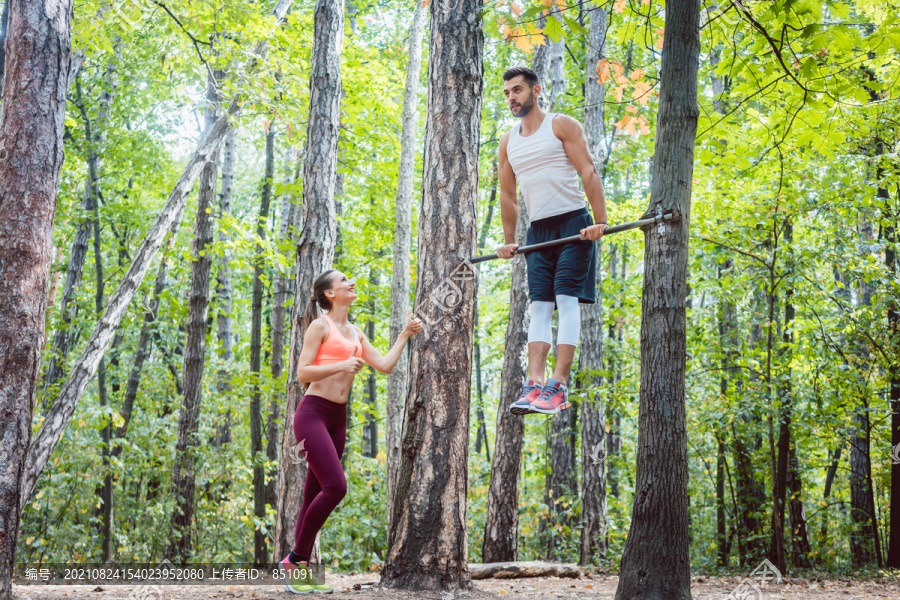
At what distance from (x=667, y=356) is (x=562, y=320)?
902 mm

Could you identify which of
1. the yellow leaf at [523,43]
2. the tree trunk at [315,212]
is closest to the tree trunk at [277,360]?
the tree trunk at [315,212]

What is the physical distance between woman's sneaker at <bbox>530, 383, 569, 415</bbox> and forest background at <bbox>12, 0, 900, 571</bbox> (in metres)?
2.15

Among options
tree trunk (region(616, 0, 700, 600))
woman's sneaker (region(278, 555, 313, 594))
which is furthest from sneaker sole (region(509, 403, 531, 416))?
woman's sneaker (region(278, 555, 313, 594))

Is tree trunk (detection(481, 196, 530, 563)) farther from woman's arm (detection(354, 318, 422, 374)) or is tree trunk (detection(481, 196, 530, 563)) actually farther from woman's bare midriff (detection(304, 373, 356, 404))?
woman's bare midriff (detection(304, 373, 356, 404))

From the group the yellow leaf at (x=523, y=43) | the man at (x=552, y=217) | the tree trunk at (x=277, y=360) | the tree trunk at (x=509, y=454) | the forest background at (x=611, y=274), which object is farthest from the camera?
the tree trunk at (x=277, y=360)

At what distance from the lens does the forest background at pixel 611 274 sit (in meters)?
5.66

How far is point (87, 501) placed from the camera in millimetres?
10430

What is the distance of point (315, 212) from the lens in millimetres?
6703

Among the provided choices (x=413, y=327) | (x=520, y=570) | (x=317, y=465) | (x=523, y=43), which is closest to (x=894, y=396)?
(x=520, y=570)

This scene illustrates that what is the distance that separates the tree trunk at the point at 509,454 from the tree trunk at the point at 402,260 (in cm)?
203

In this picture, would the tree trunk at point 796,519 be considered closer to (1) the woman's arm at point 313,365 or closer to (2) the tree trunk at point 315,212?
(2) the tree trunk at point 315,212

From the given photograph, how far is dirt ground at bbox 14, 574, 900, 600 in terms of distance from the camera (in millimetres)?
3857

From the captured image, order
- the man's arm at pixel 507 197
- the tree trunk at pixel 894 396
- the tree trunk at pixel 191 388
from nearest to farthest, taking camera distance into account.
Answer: the man's arm at pixel 507 197, the tree trunk at pixel 894 396, the tree trunk at pixel 191 388

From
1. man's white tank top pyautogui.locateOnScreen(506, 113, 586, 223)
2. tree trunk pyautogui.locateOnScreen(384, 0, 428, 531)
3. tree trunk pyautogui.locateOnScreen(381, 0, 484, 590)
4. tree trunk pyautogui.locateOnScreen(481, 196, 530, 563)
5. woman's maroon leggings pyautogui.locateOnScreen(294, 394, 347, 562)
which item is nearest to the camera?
woman's maroon leggings pyautogui.locateOnScreen(294, 394, 347, 562)
